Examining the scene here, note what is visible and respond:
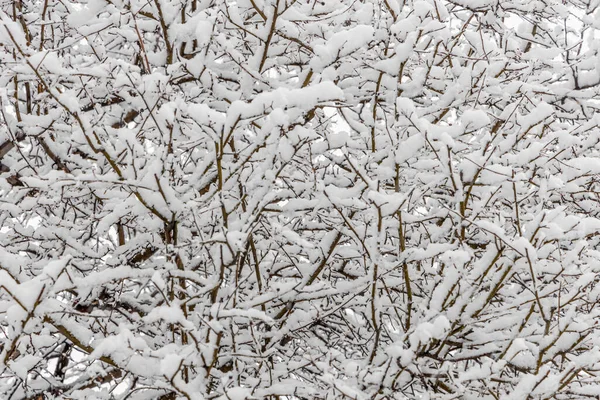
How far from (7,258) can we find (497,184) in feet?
6.92

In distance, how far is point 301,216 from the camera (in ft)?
10.6

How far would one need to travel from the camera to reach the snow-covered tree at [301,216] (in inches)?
87.8

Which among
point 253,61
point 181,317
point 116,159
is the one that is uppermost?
point 253,61

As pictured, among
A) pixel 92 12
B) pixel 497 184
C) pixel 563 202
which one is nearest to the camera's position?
pixel 497 184

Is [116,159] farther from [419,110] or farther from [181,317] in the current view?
[419,110]

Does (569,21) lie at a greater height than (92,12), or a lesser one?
greater

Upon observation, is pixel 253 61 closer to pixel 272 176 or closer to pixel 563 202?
pixel 272 176

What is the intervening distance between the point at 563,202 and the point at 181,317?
8.15 ft

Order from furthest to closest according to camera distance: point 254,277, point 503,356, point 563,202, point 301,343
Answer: point 301,343 < point 563,202 < point 254,277 < point 503,356

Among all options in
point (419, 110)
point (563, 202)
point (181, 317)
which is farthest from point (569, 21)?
point (181, 317)

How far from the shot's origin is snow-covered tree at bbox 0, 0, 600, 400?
2.23m

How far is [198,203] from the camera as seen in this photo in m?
2.45

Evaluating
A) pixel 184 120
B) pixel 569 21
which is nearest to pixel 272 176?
pixel 184 120

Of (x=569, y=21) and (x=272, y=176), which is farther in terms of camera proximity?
(x=569, y=21)
